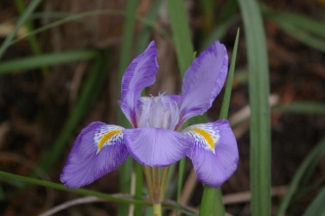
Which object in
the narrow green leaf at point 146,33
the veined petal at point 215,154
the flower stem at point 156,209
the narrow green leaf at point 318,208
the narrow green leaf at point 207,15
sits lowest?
the narrow green leaf at point 318,208

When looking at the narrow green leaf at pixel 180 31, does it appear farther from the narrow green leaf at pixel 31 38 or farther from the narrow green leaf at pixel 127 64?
the narrow green leaf at pixel 31 38

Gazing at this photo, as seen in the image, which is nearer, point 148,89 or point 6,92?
point 148,89

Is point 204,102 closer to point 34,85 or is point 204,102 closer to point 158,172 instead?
point 158,172

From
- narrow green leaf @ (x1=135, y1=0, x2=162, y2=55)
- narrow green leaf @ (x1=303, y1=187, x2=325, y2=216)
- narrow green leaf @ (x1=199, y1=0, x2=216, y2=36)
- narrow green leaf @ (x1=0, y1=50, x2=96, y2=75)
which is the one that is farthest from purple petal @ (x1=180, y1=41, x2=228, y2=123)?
narrow green leaf @ (x1=199, y1=0, x2=216, y2=36)

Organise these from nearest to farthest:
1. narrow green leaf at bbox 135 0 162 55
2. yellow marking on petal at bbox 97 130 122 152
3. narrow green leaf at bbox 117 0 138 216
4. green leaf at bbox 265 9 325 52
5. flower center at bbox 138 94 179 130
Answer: yellow marking on petal at bbox 97 130 122 152 < flower center at bbox 138 94 179 130 < narrow green leaf at bbox 117 0 138 216 < narrow green leaf at bbox 135 0 162 55 < green leaf at bbox 265 9 325 52

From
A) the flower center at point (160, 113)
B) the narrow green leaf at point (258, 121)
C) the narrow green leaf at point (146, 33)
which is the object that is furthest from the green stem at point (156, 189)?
the narrow green leaf at point (146, 33)

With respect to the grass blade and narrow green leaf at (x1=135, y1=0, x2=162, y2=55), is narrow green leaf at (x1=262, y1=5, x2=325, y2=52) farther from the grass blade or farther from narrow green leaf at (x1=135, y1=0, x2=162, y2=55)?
the grass blade

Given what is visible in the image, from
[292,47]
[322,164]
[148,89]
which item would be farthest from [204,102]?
[292,47]
